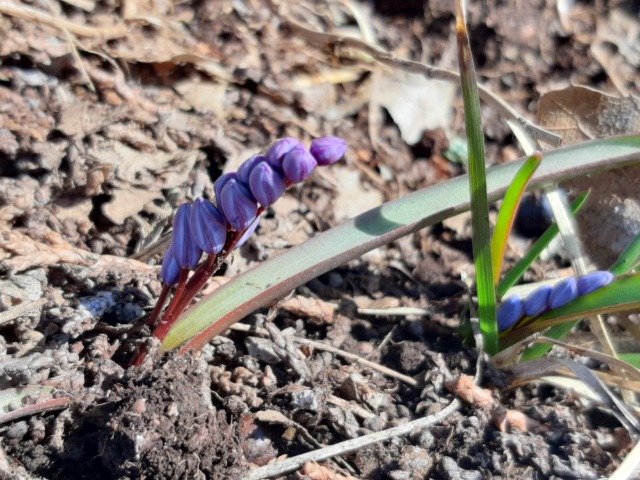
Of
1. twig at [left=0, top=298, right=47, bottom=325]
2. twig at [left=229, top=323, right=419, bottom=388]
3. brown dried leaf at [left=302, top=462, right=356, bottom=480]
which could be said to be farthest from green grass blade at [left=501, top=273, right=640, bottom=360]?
twig at [left=0, top=298, right=47, bottom=325]

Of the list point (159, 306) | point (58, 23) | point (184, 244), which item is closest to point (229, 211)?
point (184, 244)

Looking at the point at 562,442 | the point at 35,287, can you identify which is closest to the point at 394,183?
the point at 562,442

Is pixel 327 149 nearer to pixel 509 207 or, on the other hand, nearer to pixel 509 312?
pixel 509 207

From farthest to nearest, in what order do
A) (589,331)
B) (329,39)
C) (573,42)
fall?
1. (573,42)
2. (329,39)
3. (589,331)

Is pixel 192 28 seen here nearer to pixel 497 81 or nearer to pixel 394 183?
pixel 394 183

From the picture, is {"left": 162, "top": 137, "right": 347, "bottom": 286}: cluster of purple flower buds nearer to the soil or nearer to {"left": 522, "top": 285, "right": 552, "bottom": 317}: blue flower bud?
the soil

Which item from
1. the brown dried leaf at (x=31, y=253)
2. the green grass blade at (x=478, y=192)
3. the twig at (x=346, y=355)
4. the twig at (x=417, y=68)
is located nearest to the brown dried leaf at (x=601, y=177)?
the twig at (x=417, y=68)

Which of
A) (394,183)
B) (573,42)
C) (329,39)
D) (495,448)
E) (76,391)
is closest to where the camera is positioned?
(76,391)

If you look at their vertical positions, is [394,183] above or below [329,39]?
below
